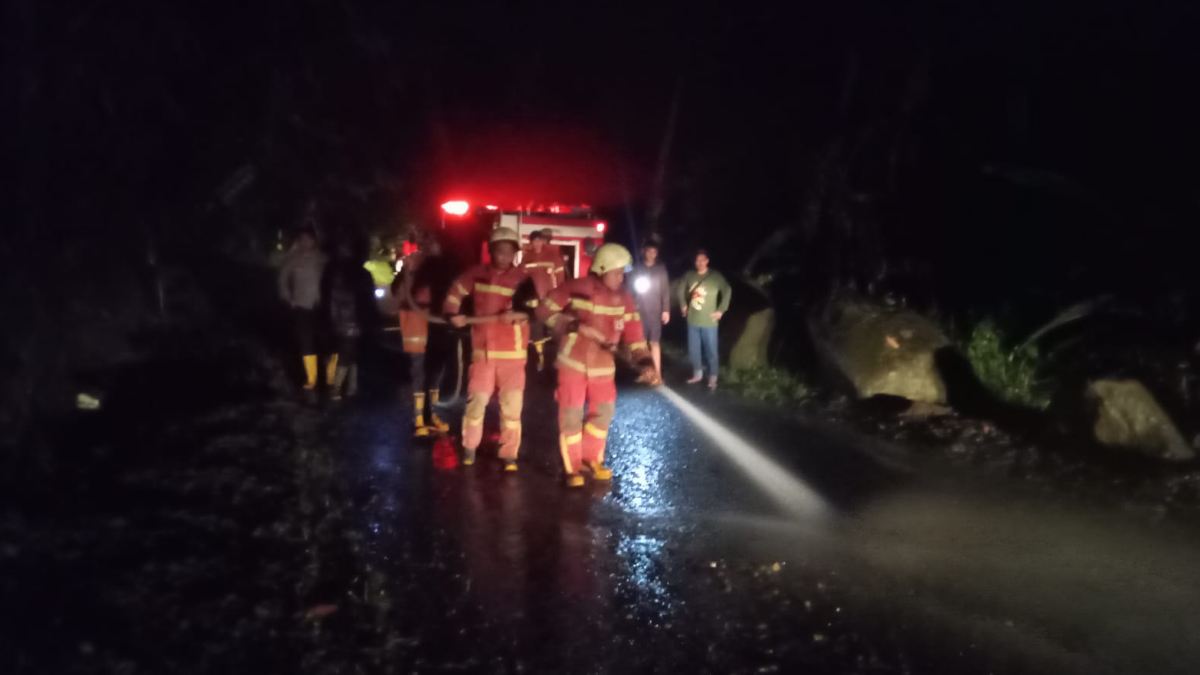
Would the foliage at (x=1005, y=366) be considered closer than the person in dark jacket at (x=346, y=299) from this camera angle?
Yes

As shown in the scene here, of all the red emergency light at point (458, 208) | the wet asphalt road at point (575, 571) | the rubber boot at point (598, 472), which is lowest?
the wet asphalt road at point (575, 571)

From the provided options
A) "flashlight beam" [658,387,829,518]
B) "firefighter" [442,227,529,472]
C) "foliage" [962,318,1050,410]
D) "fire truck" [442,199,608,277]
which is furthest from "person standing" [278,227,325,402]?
"foliage" [962,318,1050,410]

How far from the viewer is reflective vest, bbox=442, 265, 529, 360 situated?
780cm

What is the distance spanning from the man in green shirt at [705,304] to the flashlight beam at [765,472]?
1.41m

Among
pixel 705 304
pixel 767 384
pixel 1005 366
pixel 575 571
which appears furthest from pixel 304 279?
pixel 1005 366

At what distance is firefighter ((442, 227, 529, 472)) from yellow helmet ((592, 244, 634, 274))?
0.69 m

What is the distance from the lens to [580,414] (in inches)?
302

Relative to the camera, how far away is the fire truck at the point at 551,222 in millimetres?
15039

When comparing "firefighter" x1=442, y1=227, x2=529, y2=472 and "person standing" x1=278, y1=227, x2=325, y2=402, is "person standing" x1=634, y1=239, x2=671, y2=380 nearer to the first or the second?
"person standing" x1=278, y1=227, x2=325, y2=402

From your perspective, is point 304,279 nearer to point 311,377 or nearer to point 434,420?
point 311,377

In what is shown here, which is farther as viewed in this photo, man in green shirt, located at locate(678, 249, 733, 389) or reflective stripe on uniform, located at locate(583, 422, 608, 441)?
man in green shirt, located at locate(678, 249, 733, 389)

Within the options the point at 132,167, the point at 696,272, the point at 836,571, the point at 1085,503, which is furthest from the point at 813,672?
the point at 132,167

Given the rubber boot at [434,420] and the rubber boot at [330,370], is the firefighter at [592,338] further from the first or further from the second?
the rubber boot at [330,370]

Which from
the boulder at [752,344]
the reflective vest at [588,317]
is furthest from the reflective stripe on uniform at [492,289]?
the boulder at [752,344]
